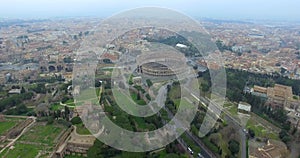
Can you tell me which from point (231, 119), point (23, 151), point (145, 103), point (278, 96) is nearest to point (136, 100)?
point (145, 103)

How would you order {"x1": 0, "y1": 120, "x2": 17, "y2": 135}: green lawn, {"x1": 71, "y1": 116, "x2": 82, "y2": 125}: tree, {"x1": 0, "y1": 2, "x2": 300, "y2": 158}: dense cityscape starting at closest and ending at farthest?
1. {"x1": 0, "y1": 2, "x2": 300, "y2": 158}: dense cityscape
2. {"x1": 0, "y1": 120, "x2": 17, "y2": 135}: green lawn
3. {"x1": 71, "y1": 116, "x2": 82, "y2": 125}: tree

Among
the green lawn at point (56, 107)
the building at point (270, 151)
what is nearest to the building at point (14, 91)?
the green lawn at point (56, 107)

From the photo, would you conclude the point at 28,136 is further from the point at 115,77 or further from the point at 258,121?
the point at 258,121

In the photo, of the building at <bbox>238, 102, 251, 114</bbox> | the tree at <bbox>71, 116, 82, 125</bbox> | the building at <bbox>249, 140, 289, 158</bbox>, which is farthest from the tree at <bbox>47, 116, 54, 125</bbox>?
the building at <bbox>238, 102, 251, 114</bbox>

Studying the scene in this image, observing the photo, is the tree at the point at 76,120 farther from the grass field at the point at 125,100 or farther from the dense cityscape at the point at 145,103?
the grass field at the point at 125,100

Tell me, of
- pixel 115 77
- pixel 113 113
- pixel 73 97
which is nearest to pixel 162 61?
pixel 115 77

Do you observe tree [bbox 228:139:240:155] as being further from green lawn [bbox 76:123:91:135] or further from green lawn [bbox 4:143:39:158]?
green lawn [bbox 4:143:39:158]
